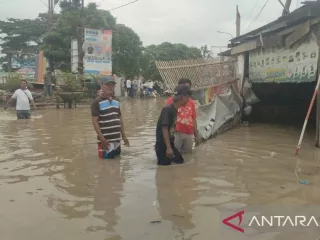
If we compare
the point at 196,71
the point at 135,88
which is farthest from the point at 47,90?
the point at 196,71

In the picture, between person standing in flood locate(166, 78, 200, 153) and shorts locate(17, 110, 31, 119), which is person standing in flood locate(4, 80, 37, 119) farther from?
person standing in flood locate(166, 78, 200, 153)

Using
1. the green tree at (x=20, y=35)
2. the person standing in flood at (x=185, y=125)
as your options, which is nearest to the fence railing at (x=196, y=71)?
the person standing in flood at (x=185, y=125)

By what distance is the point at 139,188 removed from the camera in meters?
4.95

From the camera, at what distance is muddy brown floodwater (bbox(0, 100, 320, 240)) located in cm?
360

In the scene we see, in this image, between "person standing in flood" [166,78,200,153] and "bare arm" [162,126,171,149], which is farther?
"person standing in flood" [166,78,200,153]

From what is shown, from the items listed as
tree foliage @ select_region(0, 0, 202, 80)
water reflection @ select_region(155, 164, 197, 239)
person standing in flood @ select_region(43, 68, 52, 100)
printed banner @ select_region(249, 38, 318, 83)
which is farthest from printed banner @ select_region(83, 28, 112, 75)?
water reflection @ select_region(155, 164, 197, 239)

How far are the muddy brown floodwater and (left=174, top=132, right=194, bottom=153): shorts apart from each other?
32 cm

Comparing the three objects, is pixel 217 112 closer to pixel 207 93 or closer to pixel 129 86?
pixel 207 93

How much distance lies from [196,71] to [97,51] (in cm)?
1711

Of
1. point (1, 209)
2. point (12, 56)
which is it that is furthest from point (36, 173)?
point (12, 56)

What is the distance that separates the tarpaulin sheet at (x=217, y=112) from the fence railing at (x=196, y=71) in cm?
47

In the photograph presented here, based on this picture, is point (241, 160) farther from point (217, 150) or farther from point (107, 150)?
point (107, 150)

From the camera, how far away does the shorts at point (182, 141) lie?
6797 millimetres

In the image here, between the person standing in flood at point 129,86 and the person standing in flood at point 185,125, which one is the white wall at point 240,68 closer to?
the person standing in flood at point 185,125
